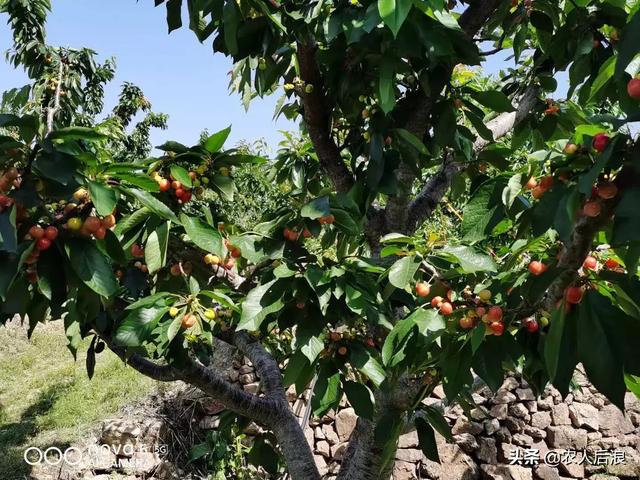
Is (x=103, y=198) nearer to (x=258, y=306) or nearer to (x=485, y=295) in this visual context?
(x=258, y=306)

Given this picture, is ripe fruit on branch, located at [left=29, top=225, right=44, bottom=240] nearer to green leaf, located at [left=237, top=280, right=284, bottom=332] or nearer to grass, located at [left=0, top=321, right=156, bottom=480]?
green leaf, located at [left=237, top=280, right=284, bottom=332]

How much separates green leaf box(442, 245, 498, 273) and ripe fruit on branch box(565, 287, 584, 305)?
22 centimetres

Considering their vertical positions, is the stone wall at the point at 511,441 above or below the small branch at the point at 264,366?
above

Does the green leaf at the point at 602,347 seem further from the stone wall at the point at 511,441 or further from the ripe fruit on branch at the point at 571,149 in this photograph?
the stone wall at the point at 511,441

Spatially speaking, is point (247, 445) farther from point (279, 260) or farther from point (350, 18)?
point (350, 18)

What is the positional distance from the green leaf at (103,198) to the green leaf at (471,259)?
632mm

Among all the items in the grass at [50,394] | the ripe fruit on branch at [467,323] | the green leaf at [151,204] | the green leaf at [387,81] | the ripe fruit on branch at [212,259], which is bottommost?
the grass at [50,394]

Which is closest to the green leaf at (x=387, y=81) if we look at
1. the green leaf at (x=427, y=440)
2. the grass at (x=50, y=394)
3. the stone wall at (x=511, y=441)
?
the green leaf at (x=427, y=440)

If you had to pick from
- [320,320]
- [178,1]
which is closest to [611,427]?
[320,320]

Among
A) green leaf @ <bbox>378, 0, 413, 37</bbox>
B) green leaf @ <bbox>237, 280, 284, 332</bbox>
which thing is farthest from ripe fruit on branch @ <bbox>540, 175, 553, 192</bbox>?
green leaf @ <bbox>237, 280, 284, 332</bbox>

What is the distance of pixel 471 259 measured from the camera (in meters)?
1.08

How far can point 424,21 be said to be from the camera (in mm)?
1125

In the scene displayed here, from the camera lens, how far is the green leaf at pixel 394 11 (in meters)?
0.92

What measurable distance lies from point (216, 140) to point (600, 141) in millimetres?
794
